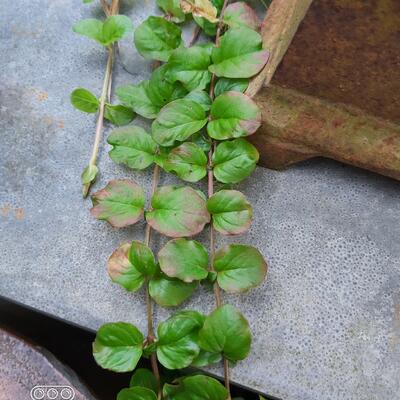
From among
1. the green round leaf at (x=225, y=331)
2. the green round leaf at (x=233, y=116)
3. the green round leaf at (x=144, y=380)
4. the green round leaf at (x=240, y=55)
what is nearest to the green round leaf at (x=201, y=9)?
the green round leaf at (x=240, y=55)

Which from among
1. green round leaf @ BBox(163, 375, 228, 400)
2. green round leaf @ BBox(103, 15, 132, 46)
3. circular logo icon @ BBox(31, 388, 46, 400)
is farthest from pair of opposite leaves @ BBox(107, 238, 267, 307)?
green round leaf @ BBox(103, 15, 132, 46)

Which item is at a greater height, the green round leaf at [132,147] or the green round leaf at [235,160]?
the green round leaf at [235,160]

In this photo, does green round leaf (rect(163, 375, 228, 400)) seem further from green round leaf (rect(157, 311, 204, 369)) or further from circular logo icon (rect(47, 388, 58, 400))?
circular logo icon (rect(47, 388, 58, 400))

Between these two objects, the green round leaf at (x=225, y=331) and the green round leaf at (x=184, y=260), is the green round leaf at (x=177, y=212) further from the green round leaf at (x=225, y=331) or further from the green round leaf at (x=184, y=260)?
the green round leaf at (x=225, y=331)

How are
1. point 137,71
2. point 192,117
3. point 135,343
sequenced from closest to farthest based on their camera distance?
point 135,343 → point 192,117 → point 137,71

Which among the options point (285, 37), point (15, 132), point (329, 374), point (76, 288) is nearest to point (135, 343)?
point (76, 288)

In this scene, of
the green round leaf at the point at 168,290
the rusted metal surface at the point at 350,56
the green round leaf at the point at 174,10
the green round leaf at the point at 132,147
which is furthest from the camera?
the green round leaf at the point at 174,10

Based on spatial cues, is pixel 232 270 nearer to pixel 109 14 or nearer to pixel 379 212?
pixel 379 212
